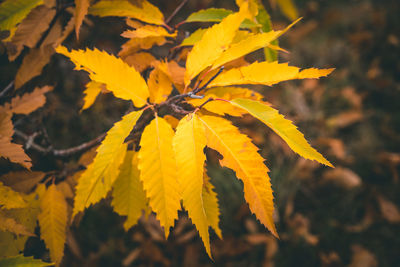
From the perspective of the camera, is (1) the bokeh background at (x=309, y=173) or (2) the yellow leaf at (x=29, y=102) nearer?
(2) the yellow leaf at (x=29, y=102)

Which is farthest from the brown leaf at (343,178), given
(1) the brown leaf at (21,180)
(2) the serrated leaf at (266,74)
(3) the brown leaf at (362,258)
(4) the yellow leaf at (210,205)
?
(1) the brown leaf at (21,180)

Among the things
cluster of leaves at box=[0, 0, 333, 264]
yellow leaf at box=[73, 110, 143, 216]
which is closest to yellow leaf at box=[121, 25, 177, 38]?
cluster of leaves at box=[0, 0, 333, 264]

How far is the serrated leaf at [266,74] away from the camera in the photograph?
1.32 feet

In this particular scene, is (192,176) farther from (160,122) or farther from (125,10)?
(125,10)

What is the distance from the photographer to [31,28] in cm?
57

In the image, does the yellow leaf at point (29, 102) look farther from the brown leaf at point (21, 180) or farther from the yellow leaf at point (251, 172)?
the yellow leaf at point (251, 172)

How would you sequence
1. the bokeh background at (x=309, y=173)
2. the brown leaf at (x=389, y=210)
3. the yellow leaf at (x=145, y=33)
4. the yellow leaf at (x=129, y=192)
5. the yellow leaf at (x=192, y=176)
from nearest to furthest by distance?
the yellow leaf at (x=192, y=176)
the yellow leaf at (x=145, y=33)
the yellow leaf at (x=129, y=192)
the bokeh background at (x=309, y=173)
the brown leaf at (x=389, y=210)

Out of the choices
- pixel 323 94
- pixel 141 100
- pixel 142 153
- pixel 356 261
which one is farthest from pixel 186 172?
pixel 323 94

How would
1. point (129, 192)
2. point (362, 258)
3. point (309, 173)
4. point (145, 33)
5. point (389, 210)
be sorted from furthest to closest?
point (309, 173) < point (389, 210) < point (362, 258) < point (129, 192) < point (145, 33)

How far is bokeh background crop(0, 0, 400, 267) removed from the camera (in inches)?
54.5

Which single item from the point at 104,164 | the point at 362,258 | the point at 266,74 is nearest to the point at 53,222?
the point at 104,164

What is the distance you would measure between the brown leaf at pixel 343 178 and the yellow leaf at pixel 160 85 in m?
1.54

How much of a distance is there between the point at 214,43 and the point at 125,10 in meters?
0.24

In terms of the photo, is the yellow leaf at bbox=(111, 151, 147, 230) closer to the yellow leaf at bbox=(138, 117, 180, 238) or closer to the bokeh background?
the yellow leaf at bbox=(138, 117, 180, 238)
